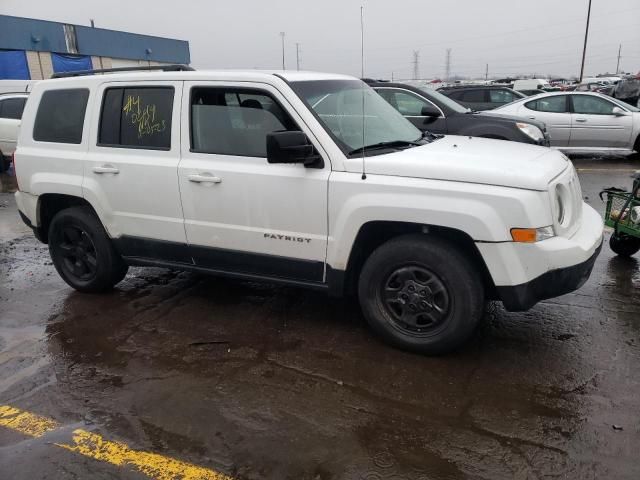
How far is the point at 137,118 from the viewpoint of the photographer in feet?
14.2

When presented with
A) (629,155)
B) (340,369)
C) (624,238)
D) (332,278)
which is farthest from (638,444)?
(629,155)

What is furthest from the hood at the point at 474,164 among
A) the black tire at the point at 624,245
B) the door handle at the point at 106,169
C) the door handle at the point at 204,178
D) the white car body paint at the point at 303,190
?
the door handle at the point at 106,169

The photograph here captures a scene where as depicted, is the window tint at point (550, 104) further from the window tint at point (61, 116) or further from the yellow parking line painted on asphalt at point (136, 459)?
the yellow parking line painted on asphalt at point (136, 459)

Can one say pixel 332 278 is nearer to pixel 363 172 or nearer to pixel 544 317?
pixel 363 172

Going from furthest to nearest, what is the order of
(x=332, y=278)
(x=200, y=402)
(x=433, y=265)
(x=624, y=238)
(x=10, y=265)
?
(x=10, y=265) → (x=624, y=238) → (x=332, y=278) → (x=433, y=265) → (x=200, y=402)

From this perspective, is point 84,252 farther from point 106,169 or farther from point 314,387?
point 314,387

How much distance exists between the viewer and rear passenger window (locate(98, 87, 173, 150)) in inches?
165

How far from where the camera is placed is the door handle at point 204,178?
12.8 ft

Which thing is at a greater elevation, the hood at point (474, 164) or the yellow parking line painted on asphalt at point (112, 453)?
the hood at point (474, 164)

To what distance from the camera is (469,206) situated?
10.5 ft

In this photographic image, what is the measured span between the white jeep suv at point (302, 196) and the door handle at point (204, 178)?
12 mm

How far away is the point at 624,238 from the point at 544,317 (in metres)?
1.81

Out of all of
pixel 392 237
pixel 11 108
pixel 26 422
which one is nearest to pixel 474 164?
pixel 392 237

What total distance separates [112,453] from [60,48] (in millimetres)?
34710
